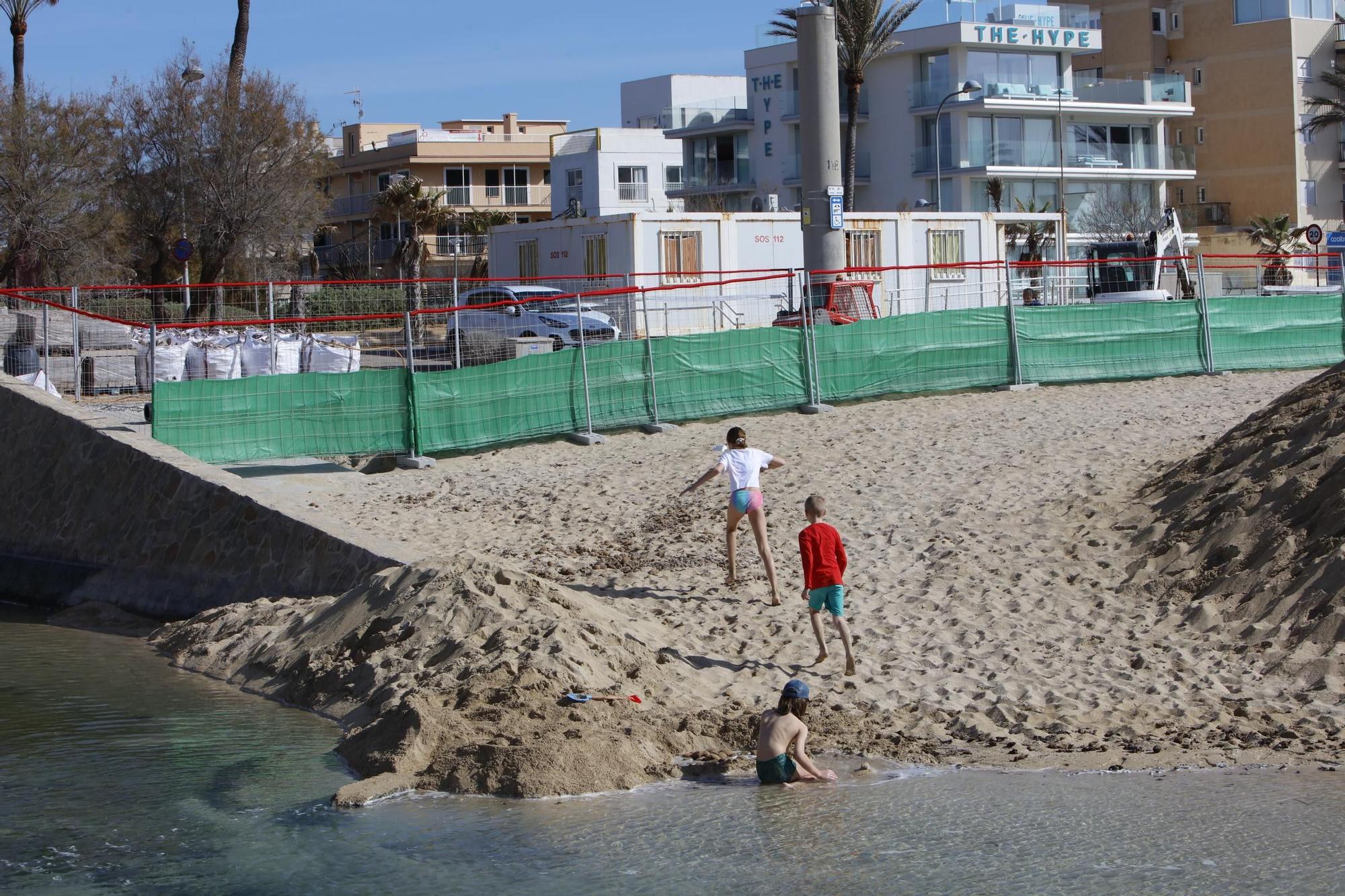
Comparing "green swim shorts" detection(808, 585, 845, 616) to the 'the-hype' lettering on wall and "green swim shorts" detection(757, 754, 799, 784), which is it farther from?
the 'the-hype' lettering on wall

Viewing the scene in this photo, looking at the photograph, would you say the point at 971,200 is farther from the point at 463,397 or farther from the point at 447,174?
the point at 463,397

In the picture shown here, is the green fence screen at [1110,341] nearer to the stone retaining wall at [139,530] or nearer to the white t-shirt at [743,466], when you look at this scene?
the white t-shirt at [743,466]

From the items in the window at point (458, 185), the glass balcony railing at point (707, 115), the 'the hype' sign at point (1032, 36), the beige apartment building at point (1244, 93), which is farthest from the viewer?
the window at point (458, 185)

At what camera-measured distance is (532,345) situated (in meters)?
20.6

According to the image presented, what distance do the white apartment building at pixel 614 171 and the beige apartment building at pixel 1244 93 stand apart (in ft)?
65.9

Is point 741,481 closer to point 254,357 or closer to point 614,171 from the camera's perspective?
point 254,357

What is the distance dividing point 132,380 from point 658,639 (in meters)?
13.8

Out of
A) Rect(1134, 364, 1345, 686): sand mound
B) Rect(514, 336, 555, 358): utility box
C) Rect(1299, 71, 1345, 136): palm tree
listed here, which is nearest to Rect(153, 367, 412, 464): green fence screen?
Rect(514, 336, 555, 358): utility box

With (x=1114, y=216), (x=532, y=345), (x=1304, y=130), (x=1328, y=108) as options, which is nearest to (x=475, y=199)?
(x=1114, y=216)

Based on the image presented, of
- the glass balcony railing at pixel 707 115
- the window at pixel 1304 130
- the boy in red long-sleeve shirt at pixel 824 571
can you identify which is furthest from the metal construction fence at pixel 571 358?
the window at pixel 1304 130

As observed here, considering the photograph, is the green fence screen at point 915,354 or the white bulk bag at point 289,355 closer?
the green fence screen at point 915,354

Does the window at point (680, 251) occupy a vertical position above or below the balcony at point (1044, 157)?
below

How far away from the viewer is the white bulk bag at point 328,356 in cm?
2266

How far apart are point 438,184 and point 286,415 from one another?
169ft
